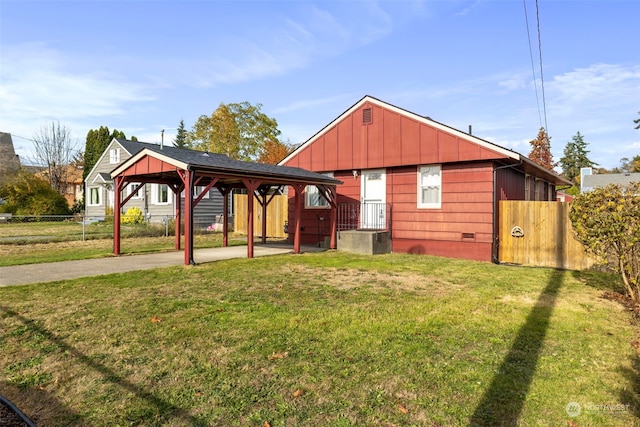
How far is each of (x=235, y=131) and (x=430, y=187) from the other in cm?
2747

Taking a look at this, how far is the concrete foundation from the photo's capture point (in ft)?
38.3

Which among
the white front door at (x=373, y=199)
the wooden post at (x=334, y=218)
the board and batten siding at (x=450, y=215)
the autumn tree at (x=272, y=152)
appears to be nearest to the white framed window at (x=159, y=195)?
the wooden post at (x=334, y=218)

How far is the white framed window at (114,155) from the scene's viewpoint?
26.2 m

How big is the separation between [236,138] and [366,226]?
25.9 meters

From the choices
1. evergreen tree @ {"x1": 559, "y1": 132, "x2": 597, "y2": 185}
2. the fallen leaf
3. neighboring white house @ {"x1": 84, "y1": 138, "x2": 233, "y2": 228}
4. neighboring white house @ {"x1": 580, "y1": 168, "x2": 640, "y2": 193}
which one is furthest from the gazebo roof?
evergreen tree @ {"x1": 559, "y1": 132, "x2": 597, "y2": 185}

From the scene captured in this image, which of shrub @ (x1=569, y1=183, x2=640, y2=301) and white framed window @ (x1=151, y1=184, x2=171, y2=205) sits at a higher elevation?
white framed window @ (x1=151, y1=184, x2=171, y2=205)

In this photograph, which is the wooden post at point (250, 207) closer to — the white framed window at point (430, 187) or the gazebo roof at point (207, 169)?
the gazebo roof at point (207, 169)

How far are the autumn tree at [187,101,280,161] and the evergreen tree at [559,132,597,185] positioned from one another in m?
46.0

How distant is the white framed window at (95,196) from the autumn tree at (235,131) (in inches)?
450

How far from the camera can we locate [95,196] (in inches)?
1085

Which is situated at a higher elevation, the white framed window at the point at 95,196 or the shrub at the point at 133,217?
the white framed window at the point at 95,196

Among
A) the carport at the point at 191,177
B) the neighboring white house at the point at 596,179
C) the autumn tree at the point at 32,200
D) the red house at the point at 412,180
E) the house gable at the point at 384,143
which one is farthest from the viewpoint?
the neighboring white house at the point at 596,179

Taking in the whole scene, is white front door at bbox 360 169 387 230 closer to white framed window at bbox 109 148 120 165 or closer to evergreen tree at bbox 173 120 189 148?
white framed window at bbox 109 148 120 165

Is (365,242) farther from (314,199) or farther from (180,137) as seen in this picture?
(180,137)
